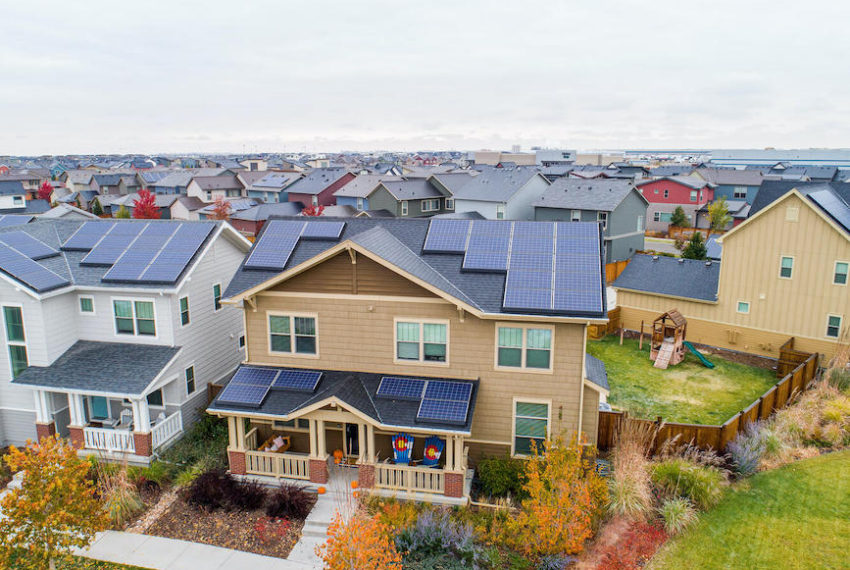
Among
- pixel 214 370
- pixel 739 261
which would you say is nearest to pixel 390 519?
pixel 214 370

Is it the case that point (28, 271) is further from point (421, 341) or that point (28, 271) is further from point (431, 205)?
point (431, 205)

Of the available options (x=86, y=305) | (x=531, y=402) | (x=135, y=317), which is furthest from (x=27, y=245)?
(x=531, y=402)

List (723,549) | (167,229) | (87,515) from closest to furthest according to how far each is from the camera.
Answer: (87,515), (723,549), (167,229)

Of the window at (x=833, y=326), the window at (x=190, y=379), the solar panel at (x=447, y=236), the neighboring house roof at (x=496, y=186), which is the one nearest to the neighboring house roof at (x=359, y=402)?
the window at (x=190, y=379)

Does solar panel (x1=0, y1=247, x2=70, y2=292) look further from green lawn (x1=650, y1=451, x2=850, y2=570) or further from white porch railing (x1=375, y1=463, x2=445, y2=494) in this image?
green lawn (x1=650, y1=451, x2=850, y2=570)

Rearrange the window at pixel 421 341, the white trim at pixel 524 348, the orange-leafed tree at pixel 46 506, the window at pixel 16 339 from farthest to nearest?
the window at pixel 16 339 → the window at pixel 421 341 → the white trim at pixel 524 348 → the orange-leafed tree at pixel 46 506

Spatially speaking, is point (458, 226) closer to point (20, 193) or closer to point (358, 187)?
point (358, 187)

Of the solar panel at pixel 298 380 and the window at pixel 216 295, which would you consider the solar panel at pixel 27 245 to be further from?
Result: the solar panel at pixel 298 380
